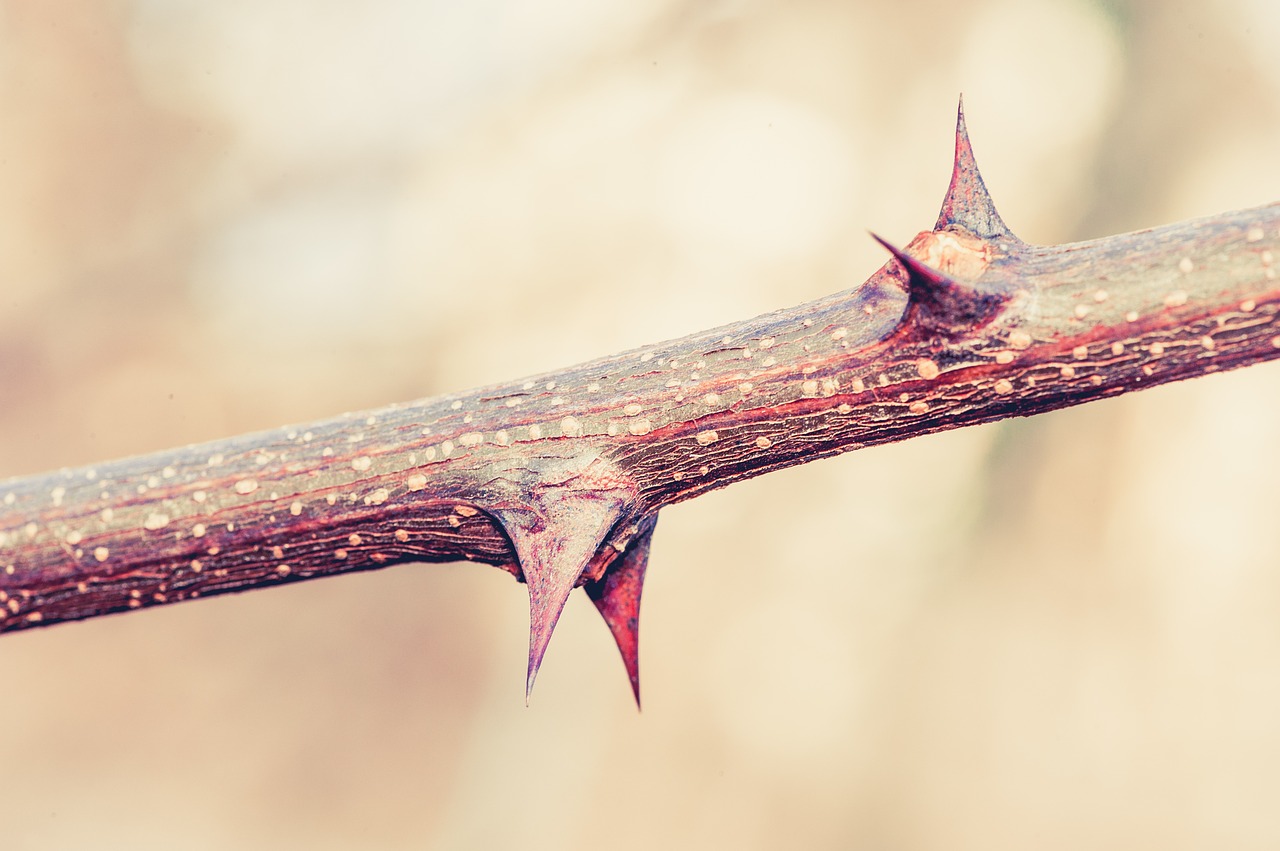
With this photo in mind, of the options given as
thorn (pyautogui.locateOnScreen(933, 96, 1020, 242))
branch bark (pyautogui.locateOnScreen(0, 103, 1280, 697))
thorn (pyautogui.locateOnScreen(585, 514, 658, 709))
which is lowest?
→ thorn (pyautogui.locateOnScreen(585, 514, 658, 709))

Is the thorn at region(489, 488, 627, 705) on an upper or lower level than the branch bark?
lower

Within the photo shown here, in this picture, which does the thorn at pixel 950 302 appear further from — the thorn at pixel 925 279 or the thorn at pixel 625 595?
Answer: the thorn at pixel 625 595

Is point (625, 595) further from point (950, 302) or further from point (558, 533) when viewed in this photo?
point (950, 302)

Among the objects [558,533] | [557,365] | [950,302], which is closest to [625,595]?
[558,533]

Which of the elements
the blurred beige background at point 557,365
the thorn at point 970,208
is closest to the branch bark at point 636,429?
the thorn at point 970,208

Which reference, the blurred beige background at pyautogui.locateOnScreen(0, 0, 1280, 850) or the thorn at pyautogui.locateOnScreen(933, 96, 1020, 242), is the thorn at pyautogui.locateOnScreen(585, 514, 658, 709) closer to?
the thorn at pyautogui.locateOnScreen(933, 96, 1020, 242)

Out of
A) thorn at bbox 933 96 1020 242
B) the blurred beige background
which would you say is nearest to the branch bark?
thorn at bbox 933 96 1020 242

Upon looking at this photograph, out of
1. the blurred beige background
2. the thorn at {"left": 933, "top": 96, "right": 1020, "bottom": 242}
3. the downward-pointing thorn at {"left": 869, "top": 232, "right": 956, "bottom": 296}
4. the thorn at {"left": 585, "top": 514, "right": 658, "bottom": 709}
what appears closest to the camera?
the downward-pointing thorn at {"left": 869, "top": 232, "right": 956, "bottom": 296}

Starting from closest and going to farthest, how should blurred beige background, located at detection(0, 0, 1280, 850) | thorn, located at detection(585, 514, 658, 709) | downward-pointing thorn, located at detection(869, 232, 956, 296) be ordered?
downward-pointing thorn, located at detection(869, 232, 956, 296), thorn, located at detection(585, 514, 658, 709), blurred beige background, located at detection(0, 0, 1280, 850)
